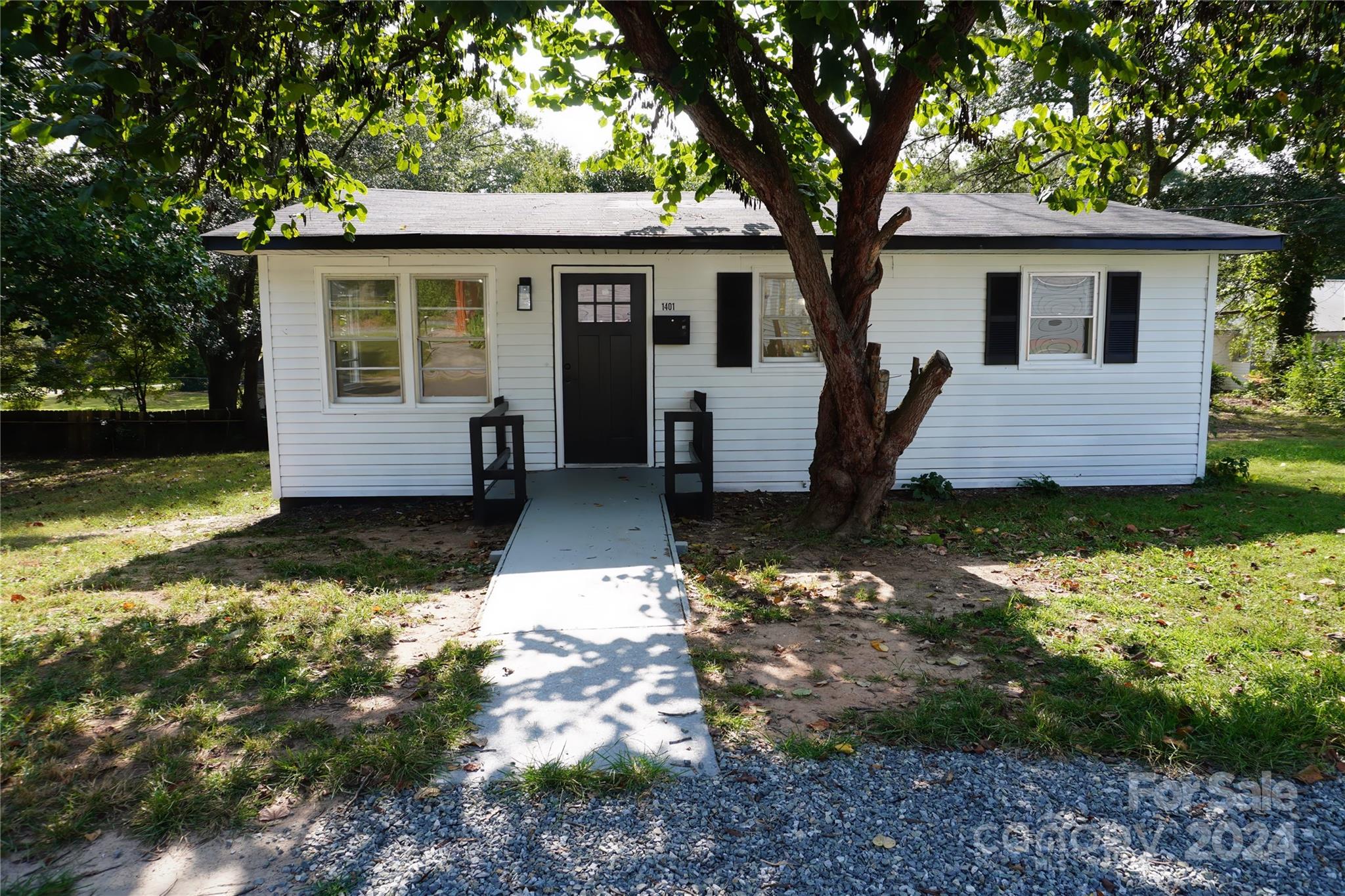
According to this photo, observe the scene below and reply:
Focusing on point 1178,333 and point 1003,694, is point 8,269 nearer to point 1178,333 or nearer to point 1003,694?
point 1003,694

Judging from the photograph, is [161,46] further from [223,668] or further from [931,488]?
[931,488]

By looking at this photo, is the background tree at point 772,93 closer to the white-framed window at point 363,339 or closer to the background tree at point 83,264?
the white-framed window at point 363,339

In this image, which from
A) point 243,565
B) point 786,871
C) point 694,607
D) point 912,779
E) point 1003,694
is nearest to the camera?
point 786,871

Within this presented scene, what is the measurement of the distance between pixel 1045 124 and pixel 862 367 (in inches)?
112

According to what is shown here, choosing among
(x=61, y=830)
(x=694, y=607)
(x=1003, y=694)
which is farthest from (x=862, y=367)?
(x=61, y=830)

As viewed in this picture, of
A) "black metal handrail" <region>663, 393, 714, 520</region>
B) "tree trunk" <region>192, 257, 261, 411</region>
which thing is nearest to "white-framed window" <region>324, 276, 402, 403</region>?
"black metal handrail" <region>663, 393, 714, 520</region>

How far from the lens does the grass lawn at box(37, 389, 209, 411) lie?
663 inches

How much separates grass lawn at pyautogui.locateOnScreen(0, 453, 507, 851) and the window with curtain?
21.4ft

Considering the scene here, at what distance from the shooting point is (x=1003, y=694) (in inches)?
160

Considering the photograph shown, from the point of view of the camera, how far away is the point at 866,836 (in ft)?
9.77

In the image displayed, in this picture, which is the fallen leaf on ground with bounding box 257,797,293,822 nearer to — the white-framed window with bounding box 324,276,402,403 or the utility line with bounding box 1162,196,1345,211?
the white-framed window with bounding box 324,276,402,403

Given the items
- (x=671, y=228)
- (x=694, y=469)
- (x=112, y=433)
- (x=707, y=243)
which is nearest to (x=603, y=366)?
(x=671, y=228)

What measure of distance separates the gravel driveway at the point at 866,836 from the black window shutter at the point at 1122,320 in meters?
7.16

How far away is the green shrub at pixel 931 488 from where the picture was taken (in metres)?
9.20
